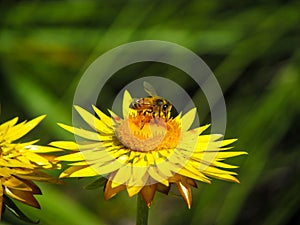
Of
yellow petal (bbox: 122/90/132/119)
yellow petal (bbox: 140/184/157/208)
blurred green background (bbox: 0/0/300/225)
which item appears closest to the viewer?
yellow petal (bbox: 140/184/157/208)

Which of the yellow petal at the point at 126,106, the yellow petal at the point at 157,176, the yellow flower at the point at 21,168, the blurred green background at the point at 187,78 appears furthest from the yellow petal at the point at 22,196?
the blurred green background at the point at 187,78

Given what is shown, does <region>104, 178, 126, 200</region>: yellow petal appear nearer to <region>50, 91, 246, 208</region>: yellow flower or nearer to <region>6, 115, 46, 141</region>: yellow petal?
<region>50, 91, 246, 208</region>: yellow flower

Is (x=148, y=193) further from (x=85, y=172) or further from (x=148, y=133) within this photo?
(x=148, y=133)

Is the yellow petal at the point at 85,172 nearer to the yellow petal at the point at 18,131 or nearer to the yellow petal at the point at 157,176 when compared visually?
the yellow petal at the point at 157,176

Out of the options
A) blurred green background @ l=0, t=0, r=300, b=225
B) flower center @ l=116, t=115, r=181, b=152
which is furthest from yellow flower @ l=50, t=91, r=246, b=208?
blurred green background @ l=0, t=0, r=300, b=225

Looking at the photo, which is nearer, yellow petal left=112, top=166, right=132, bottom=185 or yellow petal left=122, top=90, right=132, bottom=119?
yellow petal left=112, top=166, right=132, bottom=185

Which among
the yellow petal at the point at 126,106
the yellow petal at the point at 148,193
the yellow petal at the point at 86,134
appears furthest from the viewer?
the yellow petal at the point at 126,106
